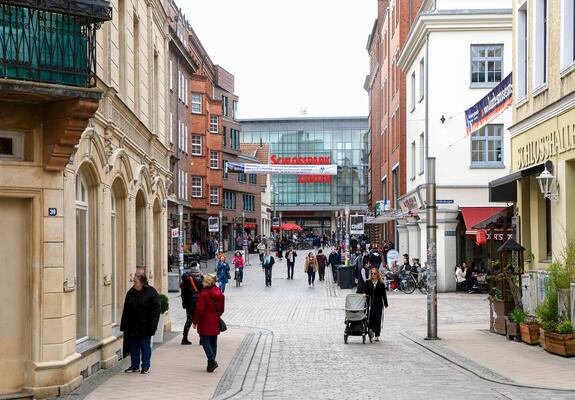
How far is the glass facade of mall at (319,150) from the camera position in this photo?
120500 millimetres

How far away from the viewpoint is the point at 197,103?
68.2m

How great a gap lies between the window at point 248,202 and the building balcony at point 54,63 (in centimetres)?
8047

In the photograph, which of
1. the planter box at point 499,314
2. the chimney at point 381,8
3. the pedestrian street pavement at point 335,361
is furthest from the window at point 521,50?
the chimney at point 381,8

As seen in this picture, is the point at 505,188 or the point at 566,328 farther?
the point at 505,188

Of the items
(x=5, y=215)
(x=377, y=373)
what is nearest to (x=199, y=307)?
(x=377, y=373)

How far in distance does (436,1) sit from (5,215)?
94.7 feet

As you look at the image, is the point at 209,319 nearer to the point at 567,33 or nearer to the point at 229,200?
the point at 567,33

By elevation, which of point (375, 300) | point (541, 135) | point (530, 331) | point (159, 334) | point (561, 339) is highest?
point (541, 135)

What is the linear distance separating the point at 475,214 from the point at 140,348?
2359 centimetres

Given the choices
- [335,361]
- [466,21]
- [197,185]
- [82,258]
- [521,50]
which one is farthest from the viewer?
[197,185]

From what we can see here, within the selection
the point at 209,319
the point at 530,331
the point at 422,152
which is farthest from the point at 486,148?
the point at 209,319

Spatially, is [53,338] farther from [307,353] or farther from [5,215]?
[307,353]

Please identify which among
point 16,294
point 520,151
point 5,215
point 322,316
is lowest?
point 322,316

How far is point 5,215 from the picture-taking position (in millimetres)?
11844
